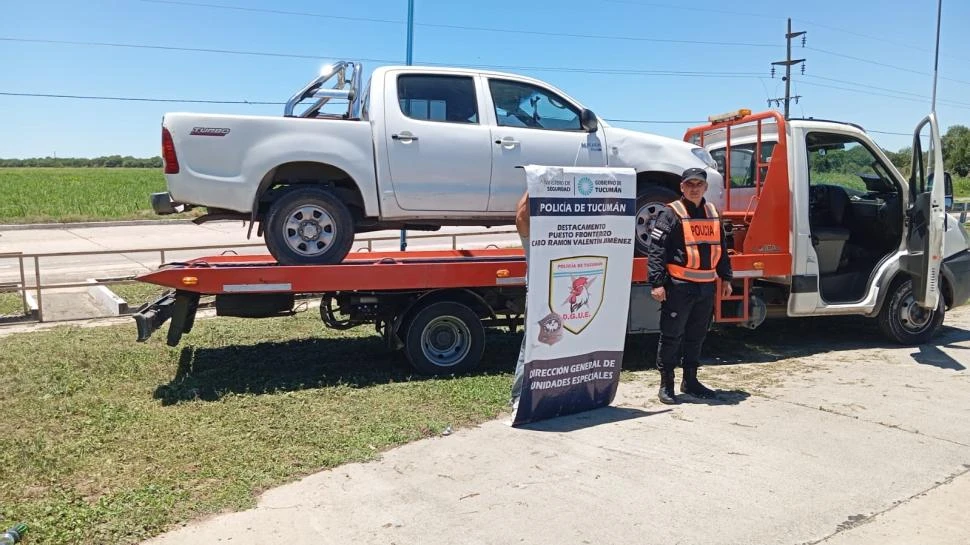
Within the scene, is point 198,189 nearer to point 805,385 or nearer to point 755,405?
point 755,405

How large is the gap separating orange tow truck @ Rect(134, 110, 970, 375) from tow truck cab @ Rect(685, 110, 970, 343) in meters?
0.01

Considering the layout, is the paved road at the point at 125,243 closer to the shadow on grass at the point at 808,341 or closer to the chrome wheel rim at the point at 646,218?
the shadow on grass at the point at 808,341

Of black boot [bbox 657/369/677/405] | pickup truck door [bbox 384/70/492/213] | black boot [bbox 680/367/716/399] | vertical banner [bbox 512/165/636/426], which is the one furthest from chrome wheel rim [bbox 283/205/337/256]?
black boot [bbox 680/367/716/399]

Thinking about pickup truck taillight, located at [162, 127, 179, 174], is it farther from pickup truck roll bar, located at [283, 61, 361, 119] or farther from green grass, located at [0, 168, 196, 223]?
green grass, located at [0, 168, 196, 223]

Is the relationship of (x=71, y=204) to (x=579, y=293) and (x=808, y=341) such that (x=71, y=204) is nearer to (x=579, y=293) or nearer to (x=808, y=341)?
(x=808, y=341)

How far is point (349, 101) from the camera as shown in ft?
23.9

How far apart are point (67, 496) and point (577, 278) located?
340cm

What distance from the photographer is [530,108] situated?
275 inches

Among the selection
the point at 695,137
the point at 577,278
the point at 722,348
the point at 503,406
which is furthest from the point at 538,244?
the point at 695,137

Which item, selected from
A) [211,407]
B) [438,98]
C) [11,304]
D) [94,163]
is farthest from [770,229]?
[94,163]

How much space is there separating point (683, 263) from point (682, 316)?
0.41 m

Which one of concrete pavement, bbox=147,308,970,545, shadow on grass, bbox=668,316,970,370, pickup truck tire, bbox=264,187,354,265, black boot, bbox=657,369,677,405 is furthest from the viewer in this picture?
shadow on grass, bbox=668,316,970,370

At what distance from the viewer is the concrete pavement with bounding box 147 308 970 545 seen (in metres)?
3.82

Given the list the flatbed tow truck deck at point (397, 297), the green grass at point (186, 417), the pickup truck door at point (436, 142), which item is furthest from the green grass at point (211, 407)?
the pickup truck door at point (436, 142)
